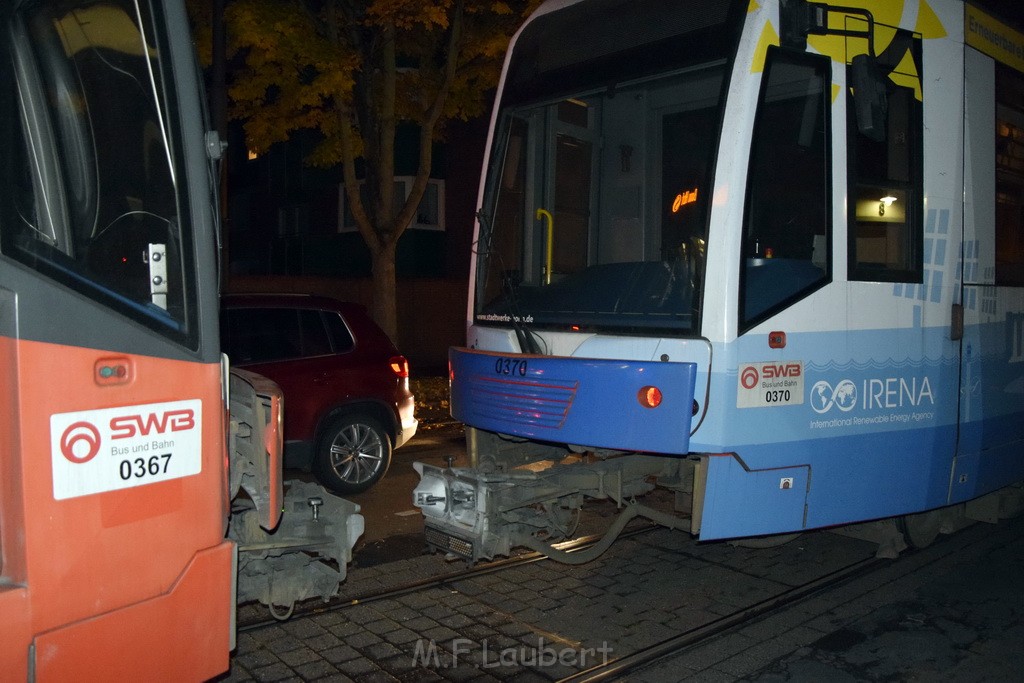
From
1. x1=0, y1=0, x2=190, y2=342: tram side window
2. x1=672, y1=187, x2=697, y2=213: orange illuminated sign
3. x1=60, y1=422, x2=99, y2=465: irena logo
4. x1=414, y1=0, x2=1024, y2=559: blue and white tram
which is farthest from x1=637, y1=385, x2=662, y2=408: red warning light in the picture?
x1=60, y1=422, x2=99, y2=465: irena logo

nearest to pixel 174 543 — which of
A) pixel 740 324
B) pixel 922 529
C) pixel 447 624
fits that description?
pixel 447 624

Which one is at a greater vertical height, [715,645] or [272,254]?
[272,254]

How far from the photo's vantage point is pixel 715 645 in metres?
4.94

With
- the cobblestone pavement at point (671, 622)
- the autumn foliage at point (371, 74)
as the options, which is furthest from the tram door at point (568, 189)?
the autumn foliage at point (371, 74)

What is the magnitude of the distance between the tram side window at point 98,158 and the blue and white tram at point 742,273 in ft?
8.27

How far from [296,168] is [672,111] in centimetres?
2161

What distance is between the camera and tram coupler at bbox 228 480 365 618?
4.04m

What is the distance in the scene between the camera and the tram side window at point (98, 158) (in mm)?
2863

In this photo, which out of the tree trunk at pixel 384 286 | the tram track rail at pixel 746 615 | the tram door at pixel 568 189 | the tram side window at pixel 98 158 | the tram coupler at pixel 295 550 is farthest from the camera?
the tree trunk at pixel 384 286

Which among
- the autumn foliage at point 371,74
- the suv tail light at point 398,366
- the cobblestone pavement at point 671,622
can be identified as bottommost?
the cobblestone pavement at point 671,622

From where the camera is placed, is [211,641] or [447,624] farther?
[447,624]

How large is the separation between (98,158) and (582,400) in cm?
279

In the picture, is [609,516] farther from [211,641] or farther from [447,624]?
[211,641]

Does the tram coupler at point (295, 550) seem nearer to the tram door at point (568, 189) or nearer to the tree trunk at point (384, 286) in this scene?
the tram door at point (568, 189)
